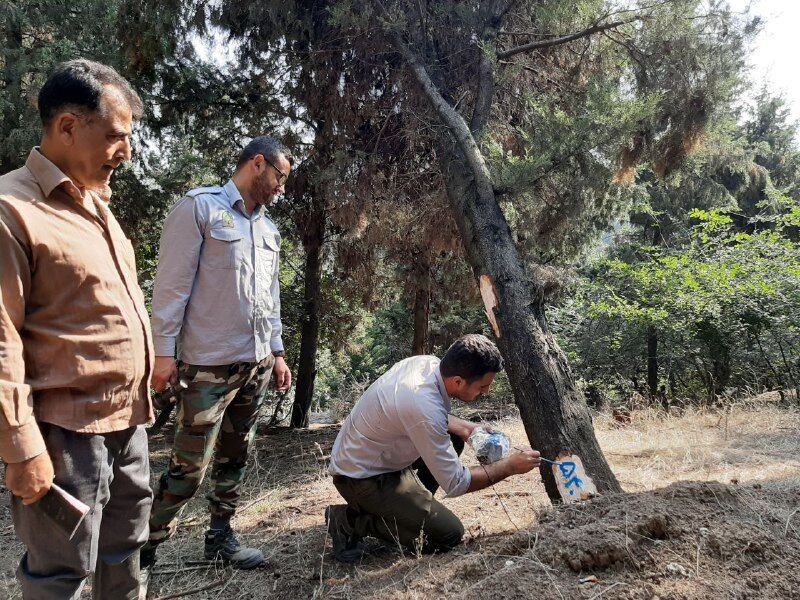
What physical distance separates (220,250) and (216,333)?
0.40 meters

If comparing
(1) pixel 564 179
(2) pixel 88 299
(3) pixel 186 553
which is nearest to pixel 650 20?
(1) pixel 564 179

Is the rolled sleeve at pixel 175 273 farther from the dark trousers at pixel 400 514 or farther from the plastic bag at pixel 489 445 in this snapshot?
the plastic bag at pixel 489 445

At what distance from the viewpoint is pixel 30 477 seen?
4.65 feet

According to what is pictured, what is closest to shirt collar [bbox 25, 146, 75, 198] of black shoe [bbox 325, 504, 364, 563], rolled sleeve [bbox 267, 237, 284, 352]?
rolled sleeve [bbox 267, 237, 284, 352]

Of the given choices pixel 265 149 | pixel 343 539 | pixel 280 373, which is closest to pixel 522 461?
pixel 343 539

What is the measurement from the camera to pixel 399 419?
8.97ft

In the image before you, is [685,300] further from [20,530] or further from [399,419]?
[20,530]

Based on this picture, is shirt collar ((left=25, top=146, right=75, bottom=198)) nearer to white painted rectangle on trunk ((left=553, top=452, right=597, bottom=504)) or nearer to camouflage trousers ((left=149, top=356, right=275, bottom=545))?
camouflage trousers ((left=149, top=356, right=275, bottom=545))

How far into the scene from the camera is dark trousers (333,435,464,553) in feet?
9.27

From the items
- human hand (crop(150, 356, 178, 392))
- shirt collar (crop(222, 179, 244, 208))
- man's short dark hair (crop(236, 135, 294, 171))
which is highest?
man's short dark hair (crop(236, 135, 294, 171))

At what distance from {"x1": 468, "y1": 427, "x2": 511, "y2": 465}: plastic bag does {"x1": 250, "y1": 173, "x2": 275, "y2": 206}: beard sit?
5.80 feet

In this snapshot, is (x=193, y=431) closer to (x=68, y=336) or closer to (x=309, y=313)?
(x=68, y=336)

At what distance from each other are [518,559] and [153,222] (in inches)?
258

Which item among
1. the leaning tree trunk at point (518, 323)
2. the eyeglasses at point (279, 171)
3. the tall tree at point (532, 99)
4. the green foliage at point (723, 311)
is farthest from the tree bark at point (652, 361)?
the eyeglasses at point (279, 171)
